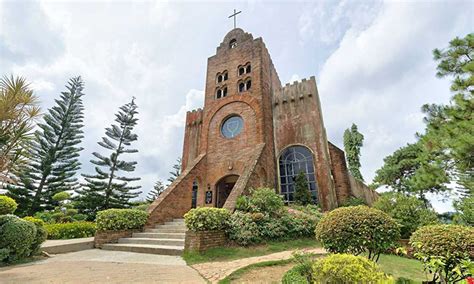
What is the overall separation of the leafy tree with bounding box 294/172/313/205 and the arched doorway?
10.1 feet

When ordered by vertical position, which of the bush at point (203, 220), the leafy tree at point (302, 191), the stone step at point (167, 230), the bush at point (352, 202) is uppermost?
the leafy tree at point (302, 191)

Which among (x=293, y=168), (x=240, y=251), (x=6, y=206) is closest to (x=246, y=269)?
(x=240, y=251)

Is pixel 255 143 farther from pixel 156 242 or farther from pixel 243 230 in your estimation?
pixel 156 242

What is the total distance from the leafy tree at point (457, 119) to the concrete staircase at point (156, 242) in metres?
8.54

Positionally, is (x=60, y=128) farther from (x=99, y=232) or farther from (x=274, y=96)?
(x=274, y=96)

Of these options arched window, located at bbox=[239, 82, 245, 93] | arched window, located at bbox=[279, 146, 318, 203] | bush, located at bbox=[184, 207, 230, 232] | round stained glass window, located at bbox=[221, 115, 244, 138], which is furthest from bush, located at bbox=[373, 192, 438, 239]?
arched window, located at bbox=[239, 82, 245, 93]

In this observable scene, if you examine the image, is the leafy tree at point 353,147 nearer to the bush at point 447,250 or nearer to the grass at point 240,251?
the grass at point 240,251

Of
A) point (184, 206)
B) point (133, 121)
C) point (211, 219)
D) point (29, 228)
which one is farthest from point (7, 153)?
point (133, 121)

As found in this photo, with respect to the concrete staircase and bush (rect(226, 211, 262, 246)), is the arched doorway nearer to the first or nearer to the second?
the concrete staircase

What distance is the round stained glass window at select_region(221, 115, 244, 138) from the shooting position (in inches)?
489

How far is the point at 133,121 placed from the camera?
20.7 metres

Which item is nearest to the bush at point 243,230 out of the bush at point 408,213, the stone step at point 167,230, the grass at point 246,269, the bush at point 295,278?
the grass at point 246,269

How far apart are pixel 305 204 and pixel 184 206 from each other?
217 inches

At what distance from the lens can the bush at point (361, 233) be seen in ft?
12.0
